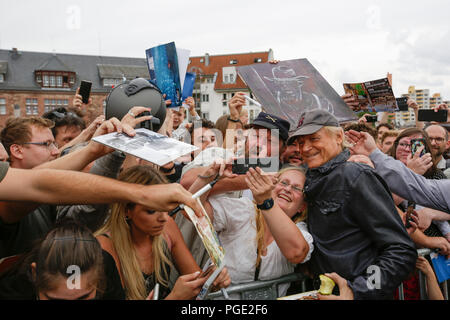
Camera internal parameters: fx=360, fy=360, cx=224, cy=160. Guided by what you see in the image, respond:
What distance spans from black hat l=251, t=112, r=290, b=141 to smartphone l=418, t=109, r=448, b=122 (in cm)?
338

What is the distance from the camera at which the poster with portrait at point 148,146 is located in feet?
5.20

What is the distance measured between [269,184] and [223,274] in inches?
22.1

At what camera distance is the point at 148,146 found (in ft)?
5.57

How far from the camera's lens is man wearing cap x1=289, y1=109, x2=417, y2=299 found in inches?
82.3

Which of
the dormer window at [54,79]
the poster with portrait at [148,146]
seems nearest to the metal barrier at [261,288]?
the poster with portrait at [148,146]

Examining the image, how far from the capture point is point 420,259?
113 inches

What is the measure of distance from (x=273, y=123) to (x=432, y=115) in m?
3.65

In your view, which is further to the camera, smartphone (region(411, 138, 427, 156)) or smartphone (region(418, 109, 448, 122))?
smartphone (region(418, 109, 448, 122))

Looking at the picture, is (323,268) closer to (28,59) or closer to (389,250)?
(389,250)

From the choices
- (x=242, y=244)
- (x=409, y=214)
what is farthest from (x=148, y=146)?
(x=409, y=214)

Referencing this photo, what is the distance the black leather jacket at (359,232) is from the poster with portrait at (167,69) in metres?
1.57

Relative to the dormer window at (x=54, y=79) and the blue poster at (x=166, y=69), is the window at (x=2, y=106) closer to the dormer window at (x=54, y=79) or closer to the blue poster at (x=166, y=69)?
the dormer window at (x=54, y=79)

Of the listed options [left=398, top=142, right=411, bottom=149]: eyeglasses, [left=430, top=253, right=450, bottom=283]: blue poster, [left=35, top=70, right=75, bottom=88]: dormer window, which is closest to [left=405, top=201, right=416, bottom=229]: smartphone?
[left=430, top=253, right=450, bottom=283]: blue poster

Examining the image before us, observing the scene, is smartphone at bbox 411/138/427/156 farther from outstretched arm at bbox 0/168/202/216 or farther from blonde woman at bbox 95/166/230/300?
outstretched arm at bbox 0/168/202/216
